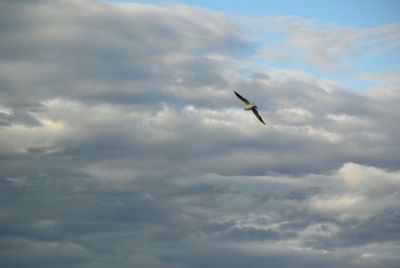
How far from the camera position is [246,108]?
159500 millimetres
